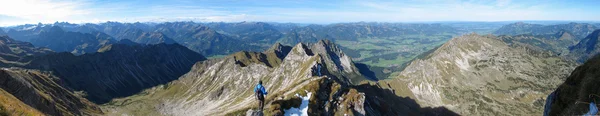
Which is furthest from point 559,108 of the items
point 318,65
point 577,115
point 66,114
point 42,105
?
point 66,114

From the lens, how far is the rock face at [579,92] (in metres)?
37.5

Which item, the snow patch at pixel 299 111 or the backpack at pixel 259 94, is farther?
the snow patch at pixel 299 111

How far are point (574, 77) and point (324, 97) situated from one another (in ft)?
214

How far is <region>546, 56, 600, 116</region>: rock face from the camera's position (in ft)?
123

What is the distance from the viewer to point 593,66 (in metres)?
48.4

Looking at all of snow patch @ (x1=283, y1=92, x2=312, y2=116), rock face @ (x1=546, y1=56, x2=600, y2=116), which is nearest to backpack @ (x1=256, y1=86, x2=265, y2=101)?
snow patch @ (x1=283, y1=92, x2=312, y2=116)

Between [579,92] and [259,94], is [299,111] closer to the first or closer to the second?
[259,94]

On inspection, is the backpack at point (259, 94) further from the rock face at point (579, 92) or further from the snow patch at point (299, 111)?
the rock face at point (579, 92)

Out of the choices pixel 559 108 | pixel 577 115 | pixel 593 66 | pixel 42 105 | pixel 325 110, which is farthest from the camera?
pixel 42 105

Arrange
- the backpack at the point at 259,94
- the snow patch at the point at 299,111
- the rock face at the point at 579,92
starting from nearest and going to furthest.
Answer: the rock face at the point at 579,92, the backpack at the point at 259,94, the snow patch at the point at 299,111

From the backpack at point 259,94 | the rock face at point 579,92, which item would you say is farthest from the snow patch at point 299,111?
the rock face at point 579,92

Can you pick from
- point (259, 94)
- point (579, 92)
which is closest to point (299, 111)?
point (259, 94)

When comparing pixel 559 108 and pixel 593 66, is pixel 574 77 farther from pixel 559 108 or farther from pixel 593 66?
pixel 559 108

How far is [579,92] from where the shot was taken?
141 ft
